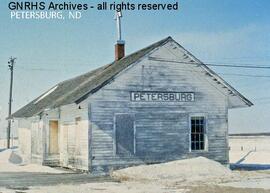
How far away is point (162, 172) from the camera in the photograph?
1877cm

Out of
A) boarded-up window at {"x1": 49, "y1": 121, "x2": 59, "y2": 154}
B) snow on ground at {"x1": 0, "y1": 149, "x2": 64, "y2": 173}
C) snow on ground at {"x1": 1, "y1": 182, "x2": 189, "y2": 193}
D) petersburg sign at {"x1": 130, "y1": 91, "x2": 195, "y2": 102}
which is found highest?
petersburg sign at {"x1": 130, "y1": 91, "x2": 195, "y2": 102}

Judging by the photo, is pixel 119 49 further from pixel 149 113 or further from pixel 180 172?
pixel 180 172

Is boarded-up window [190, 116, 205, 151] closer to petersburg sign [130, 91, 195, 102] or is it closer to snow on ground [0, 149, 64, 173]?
petersburg sign [130, 91, 195, 102]

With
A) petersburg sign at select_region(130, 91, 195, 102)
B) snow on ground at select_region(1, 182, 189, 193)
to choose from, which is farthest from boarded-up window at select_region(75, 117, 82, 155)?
snow on ground at select_region(1, 182, 189, 193)

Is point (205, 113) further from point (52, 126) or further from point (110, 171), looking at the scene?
point (52, 126)

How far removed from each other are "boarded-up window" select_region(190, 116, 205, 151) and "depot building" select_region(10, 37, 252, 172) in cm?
5

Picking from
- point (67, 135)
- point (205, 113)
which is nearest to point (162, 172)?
point (205, 113)

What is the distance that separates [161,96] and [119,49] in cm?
554

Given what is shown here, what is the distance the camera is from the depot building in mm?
19984

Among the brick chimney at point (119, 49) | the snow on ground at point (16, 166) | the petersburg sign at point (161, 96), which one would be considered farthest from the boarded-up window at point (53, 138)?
the petersburg sign at point (161, 96)

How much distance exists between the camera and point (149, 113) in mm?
21016

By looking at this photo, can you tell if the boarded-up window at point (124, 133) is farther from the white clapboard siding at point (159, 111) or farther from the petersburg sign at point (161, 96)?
the petersburg sign at point (161, 96)

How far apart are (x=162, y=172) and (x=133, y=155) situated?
2123mm

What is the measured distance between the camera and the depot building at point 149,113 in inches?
787
